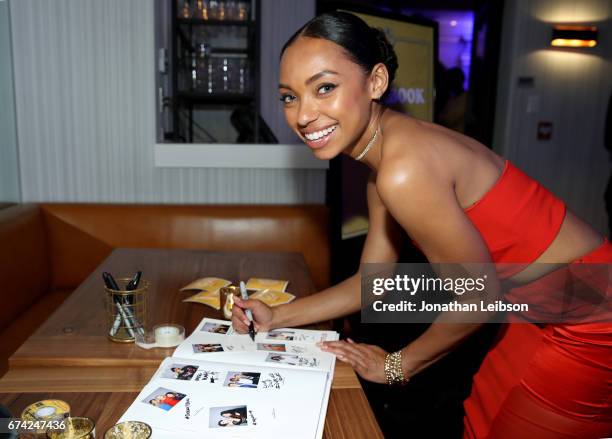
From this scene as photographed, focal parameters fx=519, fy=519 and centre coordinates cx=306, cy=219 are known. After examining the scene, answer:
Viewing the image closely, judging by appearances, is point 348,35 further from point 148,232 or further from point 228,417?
point 148,232

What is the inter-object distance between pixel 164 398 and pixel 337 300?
24.1 inches

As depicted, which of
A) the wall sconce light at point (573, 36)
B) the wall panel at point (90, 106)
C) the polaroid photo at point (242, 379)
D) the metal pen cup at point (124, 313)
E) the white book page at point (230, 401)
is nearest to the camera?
the white book page at point (230, 401)

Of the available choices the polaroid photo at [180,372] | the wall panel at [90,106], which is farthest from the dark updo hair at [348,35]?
the wall panel at [90,106]

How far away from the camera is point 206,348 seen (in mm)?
1180

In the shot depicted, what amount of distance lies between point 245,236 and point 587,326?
1.84 m

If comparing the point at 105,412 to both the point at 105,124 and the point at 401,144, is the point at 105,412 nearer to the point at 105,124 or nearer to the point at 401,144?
the point at 401,144

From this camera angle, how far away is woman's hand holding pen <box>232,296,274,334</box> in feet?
4.24

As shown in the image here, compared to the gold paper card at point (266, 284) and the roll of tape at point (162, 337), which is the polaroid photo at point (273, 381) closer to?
the roll of tape at point (162, 337)

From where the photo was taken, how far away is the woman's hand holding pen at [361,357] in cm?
118

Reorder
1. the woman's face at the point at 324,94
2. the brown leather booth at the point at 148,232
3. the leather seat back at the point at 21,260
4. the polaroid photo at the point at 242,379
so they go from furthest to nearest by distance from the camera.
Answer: the brown leather booth at the point at 148,232 < the leather seat back at the point at 21,260 < the woman's face at the point at 324,94 < the polaroid photo at the point at 242,379

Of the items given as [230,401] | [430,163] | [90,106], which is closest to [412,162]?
[430,163]

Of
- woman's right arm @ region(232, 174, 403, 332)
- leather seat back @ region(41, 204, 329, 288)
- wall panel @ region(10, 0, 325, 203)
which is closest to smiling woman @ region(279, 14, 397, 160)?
woman's right arm @ region(232, 174, 403, 332)

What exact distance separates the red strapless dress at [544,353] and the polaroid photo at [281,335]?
0.52 meters

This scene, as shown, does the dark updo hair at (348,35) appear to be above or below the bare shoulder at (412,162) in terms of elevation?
above
